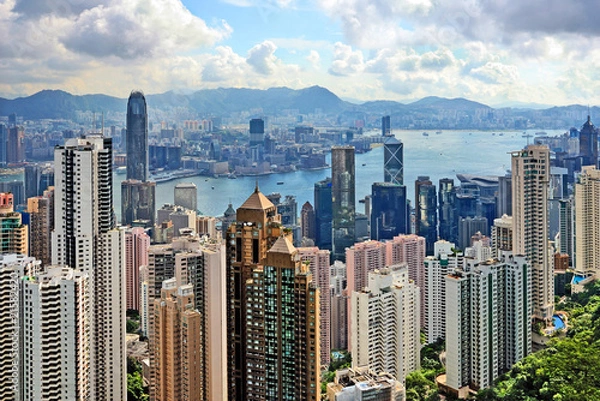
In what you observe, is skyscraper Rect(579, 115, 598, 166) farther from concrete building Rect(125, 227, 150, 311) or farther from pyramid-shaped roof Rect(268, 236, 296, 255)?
pyramid-shaped roof Rect(268, 236, 296, 255)

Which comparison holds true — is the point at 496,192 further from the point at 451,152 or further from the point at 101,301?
the point at 101,301

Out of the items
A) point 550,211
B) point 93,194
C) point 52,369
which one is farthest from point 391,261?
point 52,369

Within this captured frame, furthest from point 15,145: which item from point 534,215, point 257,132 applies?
point 534,215

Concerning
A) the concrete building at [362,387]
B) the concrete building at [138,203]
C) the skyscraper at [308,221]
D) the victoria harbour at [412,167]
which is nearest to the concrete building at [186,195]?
the victoria harbour at [412,167]

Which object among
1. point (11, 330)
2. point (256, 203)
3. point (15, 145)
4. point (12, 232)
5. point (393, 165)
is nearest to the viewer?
point (11, 330)

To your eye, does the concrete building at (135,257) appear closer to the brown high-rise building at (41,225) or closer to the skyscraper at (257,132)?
the brown high-rise building at (41,225)

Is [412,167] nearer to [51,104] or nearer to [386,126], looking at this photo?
[386,126]
